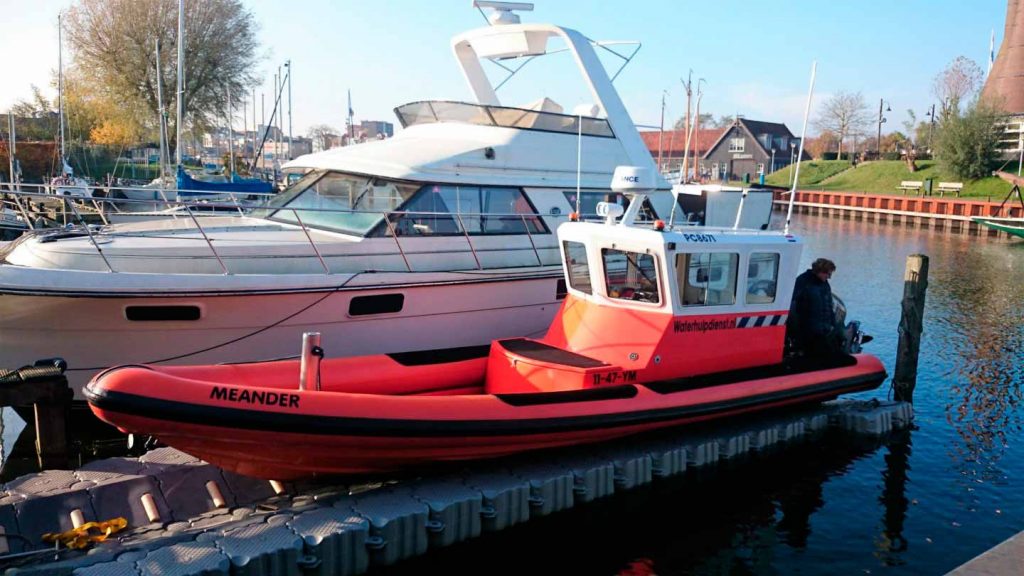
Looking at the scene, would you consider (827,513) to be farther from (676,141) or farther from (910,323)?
(676,141)

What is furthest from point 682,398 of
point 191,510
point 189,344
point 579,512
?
point 189,344

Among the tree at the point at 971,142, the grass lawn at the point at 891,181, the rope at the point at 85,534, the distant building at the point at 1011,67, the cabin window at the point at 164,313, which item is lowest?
the rope at the point at 85,534

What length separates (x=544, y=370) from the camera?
702cm

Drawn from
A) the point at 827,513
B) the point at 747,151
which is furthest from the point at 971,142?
Answer: the point at 827,513

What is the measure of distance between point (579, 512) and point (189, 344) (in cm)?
442

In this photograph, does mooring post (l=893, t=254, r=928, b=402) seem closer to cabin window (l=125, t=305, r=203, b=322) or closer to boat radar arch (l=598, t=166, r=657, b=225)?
boat radar arch (l=598, t=166, r=657, b=225)

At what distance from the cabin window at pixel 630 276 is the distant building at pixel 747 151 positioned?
190ft

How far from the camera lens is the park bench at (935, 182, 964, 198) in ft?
135

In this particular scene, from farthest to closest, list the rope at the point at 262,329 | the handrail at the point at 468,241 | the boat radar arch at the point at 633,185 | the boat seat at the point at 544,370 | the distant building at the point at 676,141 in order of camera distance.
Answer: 1. the distant building at the point at 676,141
2. the handrail at the point at 468,241
3. the rope at the point at 262,329
4. the boat radar arch at the point at 633,185
5. the boat seat at the point at 544,370

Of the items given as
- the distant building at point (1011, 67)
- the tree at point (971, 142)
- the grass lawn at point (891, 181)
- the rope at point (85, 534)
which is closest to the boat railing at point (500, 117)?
the rope at point (85, 534)

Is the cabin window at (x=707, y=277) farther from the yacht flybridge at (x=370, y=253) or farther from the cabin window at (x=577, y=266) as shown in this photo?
the yacht flybridge at (x=370, y=253)

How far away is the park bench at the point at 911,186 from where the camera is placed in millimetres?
43844

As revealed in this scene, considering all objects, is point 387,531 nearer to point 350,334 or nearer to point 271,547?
point 271,547

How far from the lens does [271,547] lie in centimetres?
504
